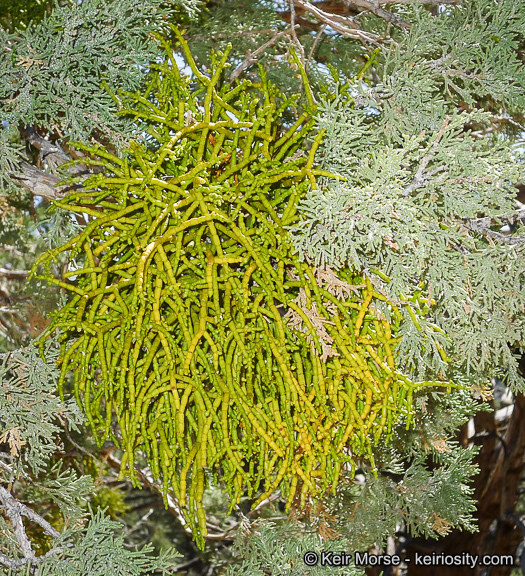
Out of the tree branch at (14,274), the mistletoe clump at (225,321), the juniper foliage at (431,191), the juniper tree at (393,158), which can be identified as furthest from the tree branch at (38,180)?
the tree branch at (14,274)

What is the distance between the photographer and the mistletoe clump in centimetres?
65

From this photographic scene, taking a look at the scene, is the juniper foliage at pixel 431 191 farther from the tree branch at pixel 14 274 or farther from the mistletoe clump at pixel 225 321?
the tree branch at pixel 14 274

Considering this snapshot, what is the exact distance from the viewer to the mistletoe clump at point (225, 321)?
0.65m

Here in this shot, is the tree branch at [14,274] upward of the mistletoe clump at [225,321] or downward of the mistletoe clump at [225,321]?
downward

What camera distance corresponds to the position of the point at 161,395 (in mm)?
708

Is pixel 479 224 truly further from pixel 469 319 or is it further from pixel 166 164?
pixel 166 164

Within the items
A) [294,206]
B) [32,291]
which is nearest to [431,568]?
[32,291]

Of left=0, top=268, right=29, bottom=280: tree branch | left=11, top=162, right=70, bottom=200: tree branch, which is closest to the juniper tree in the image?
left=11, top=162, right=70, bottom=200: tree branch

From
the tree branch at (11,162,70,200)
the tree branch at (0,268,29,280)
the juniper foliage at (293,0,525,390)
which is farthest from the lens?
the tree branch at (0,268,29,280)

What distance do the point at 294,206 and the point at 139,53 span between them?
0.34m

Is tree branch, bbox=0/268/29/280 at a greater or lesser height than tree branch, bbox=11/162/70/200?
lesser

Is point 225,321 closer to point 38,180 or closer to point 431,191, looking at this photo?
point 431,191

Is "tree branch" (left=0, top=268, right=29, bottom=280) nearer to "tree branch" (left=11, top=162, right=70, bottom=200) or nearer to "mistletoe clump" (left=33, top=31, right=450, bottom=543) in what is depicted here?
"tree branch" (left=11, top=162, right=70, bottom=200)

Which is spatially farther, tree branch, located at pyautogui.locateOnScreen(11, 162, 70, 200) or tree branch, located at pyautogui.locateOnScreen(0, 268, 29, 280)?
tree branch, located at pyautogui.locateOnScreen(0, 268, 29, 280)
